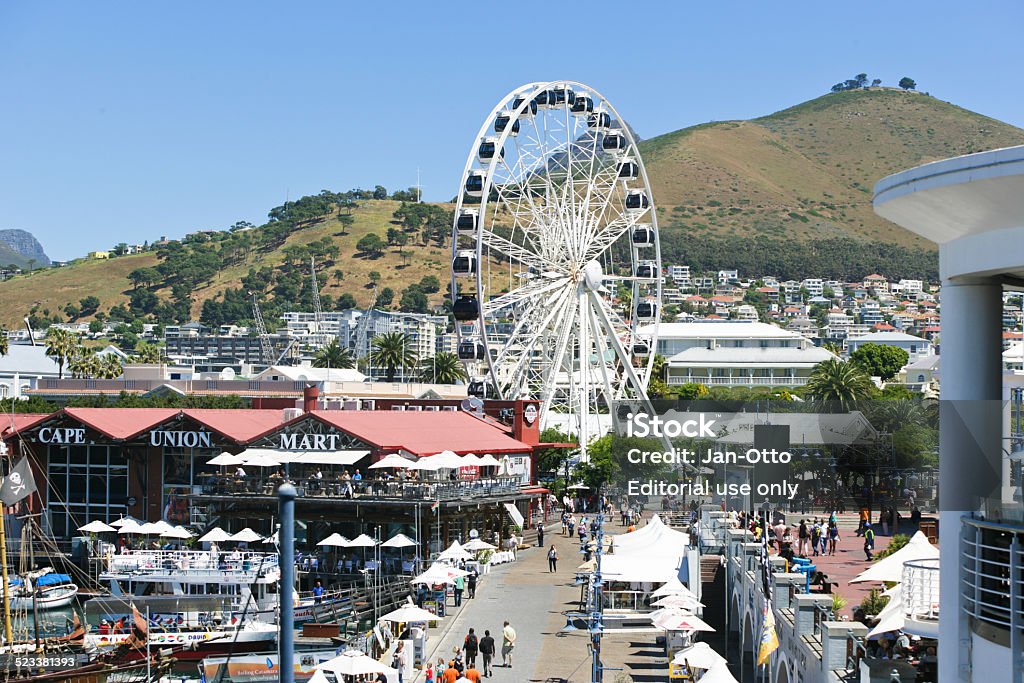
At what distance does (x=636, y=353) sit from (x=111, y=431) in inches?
1118

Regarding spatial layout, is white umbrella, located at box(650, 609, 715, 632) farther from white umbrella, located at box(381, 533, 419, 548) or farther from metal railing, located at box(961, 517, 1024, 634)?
metal railing, located at box(961, 517, 1024, 634)

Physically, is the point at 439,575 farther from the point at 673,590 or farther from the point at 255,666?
the point at 673,590

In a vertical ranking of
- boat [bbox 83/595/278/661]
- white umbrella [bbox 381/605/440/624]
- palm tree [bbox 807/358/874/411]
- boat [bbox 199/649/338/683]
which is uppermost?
palm tree [bbox 807/358/874/411]

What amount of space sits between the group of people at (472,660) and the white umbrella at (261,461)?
1939 centimetres

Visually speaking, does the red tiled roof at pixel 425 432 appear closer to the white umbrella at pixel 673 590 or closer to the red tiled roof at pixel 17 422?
the red tiled roof at pixel 17 422

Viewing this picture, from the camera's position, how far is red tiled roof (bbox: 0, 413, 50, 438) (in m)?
65.4

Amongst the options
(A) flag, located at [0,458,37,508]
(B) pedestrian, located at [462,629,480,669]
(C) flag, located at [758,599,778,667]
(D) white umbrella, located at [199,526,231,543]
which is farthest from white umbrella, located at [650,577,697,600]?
(A) flag, located at [0,458,37,508]

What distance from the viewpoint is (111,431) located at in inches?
2539

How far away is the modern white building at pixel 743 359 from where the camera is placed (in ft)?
575

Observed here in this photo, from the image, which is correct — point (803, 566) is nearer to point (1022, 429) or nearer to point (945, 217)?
point (1022, 429)

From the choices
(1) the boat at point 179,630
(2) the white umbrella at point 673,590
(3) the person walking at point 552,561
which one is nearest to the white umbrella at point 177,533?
(1) the boat at point 179,630

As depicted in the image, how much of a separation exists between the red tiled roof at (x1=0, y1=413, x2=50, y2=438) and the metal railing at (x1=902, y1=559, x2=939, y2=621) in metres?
50.1

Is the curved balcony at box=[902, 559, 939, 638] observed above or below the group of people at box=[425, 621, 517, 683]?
above

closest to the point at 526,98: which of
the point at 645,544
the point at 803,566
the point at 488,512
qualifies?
the point at 488,512
